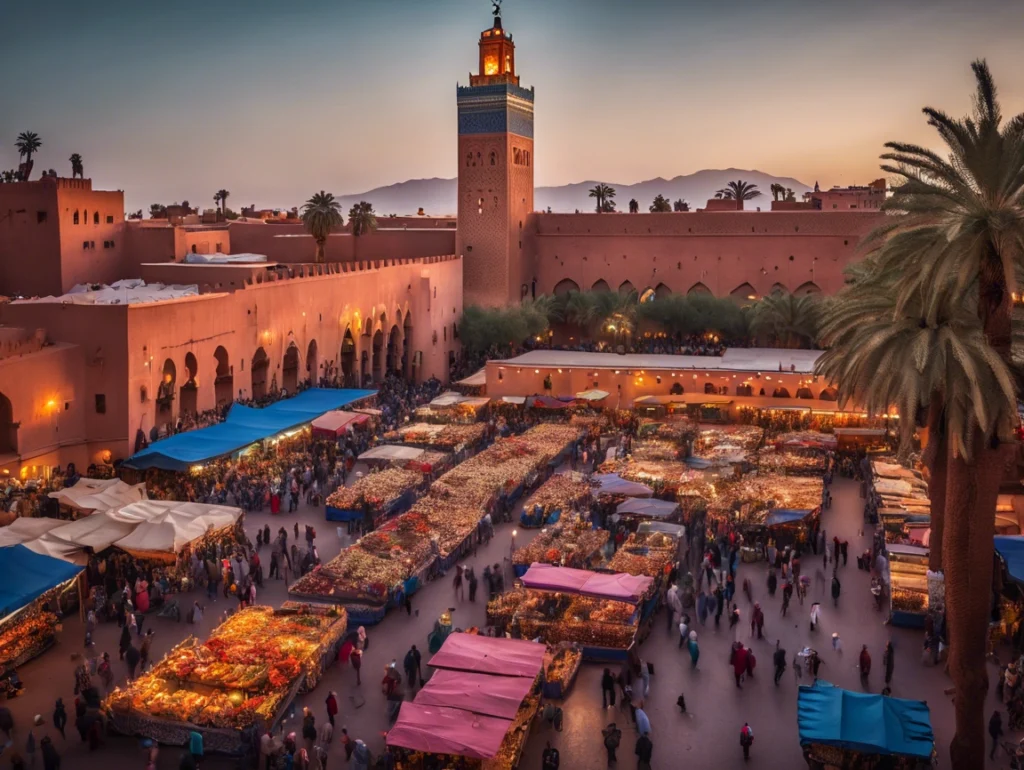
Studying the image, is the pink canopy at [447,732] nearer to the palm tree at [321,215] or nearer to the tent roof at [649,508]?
the tent roof at [649,508]

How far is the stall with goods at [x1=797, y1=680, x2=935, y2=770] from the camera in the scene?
11.3 m

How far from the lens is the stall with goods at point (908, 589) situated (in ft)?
51.0

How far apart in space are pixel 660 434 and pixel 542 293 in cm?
2133

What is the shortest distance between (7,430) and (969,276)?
60.4 feet

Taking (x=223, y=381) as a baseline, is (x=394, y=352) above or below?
above

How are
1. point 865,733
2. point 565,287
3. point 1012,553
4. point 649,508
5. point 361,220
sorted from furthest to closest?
point 565,287
point 361,220
point 649,508
point 1012,553
point 865,733

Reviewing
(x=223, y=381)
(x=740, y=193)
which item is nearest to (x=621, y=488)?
(x=223, y=381)

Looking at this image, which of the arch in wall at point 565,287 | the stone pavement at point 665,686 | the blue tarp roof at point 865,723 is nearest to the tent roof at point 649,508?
the stone pavement at point 665,686

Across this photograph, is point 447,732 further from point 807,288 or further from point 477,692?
point 807,288

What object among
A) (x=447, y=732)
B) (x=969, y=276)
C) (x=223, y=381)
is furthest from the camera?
(x=223, y=381)

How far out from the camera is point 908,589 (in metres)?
15.7

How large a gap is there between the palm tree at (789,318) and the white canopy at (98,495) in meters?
25.3

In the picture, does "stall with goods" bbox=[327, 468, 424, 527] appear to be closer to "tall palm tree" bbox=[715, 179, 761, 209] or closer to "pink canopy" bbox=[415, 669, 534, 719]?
"pink canopy" bbox=[415, 669, 534, 719]

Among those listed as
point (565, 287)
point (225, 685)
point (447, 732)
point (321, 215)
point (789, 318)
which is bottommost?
point (447, 732)
